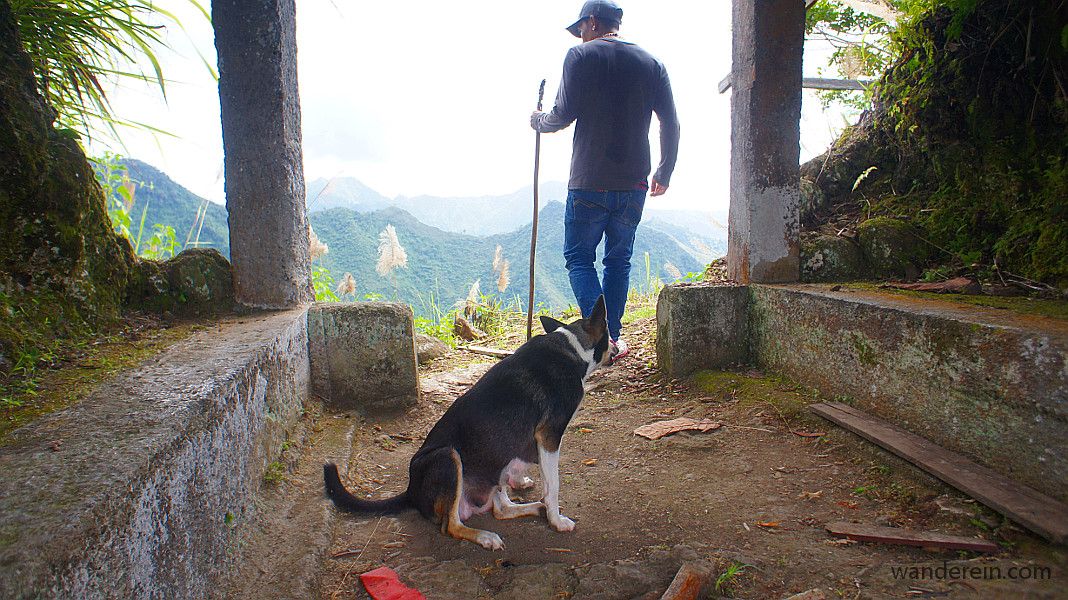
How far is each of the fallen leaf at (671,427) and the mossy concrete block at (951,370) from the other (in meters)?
0.76

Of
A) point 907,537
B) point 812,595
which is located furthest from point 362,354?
point 907,537

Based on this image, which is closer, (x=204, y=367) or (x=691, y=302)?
(x=204, y=367)

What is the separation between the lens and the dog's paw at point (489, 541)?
8.44ft

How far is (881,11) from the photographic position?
5.64m

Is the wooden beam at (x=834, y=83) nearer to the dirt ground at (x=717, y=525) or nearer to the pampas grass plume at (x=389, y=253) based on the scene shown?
the dirt ground at (x=717, y=525)

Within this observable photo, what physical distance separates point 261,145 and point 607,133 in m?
2.51

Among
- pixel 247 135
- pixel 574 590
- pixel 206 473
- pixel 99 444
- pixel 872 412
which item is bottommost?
pixel 574 590

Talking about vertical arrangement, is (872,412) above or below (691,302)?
below

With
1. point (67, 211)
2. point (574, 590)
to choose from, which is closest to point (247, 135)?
point (67, 211)

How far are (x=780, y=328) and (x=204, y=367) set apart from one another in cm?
362

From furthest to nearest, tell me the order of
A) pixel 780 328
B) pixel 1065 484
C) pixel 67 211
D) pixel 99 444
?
pixel 780 328, pixel 67 211, pixel 1065 484, pixel 99 444

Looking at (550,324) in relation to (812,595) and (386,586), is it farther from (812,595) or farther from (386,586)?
(812,595)

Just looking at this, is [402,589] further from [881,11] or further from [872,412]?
[881,11]

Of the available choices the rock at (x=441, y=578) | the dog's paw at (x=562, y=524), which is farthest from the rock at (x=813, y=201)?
the rock at (x=441, y=578)
